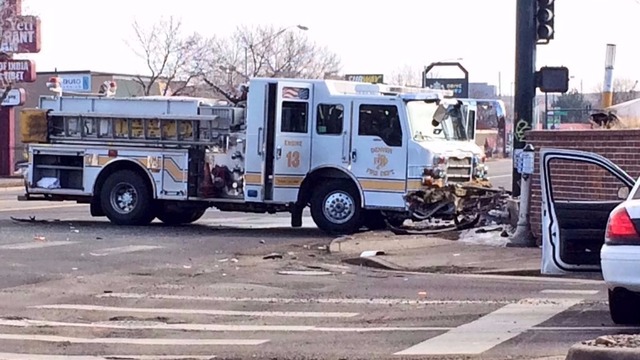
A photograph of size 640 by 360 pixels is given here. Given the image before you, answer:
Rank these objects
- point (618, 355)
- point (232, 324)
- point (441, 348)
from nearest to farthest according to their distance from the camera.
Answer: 1. point (618, 355)
2. point (441, 348)
3. point (232, 324)

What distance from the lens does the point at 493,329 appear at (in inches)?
379

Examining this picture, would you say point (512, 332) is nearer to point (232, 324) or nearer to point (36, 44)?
point (232, 324)

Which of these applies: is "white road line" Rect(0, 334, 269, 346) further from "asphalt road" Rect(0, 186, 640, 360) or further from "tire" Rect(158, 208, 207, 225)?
"tire" Rect(158, 208, 207, 225)

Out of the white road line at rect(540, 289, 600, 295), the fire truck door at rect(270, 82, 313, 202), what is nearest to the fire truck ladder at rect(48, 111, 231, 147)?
the fire truck door at rect(270, 82, 313, 202)

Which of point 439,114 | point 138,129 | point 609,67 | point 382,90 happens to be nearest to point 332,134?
point 382,90

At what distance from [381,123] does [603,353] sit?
43.6 feet

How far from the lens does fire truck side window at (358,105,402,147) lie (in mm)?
20000

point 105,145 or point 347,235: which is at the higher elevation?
point 105,145

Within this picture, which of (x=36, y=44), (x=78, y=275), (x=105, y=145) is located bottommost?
(x=78, y=275)

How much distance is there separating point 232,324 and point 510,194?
10583 millimetres

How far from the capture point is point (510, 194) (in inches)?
790

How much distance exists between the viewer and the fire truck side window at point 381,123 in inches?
787

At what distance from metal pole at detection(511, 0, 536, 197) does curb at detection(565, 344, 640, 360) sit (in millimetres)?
10234

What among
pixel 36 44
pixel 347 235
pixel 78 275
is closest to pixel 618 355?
pixel 78 275
